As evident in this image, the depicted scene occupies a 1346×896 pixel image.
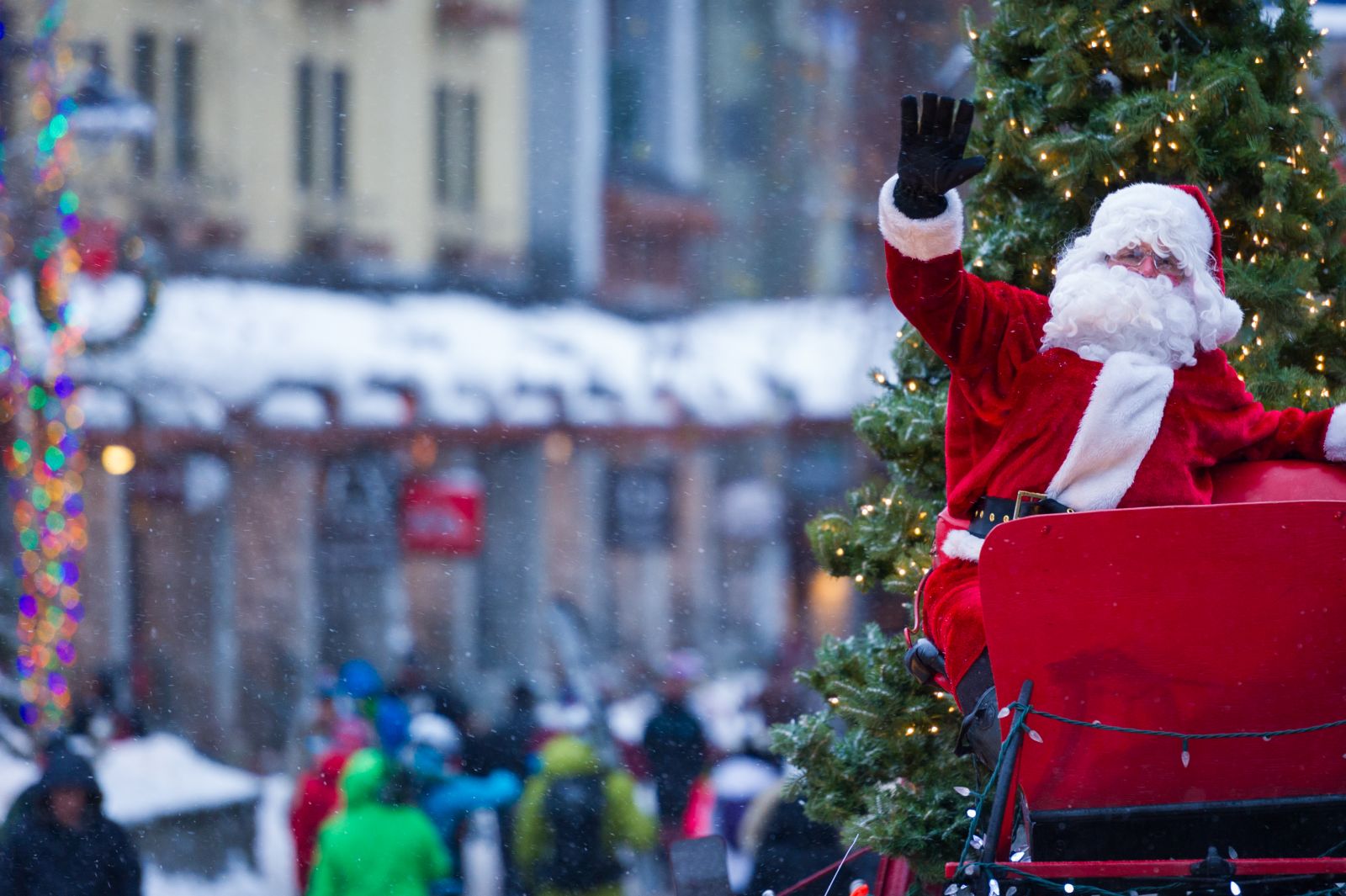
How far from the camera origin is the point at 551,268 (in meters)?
17.0

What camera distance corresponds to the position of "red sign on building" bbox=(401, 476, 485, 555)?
15.3 m

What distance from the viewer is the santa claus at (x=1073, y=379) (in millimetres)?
2787

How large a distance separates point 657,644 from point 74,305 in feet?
23.5

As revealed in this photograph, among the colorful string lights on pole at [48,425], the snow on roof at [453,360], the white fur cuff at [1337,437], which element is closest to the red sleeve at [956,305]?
the white fur cuff at [1337,437]

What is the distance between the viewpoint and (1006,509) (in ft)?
9.46

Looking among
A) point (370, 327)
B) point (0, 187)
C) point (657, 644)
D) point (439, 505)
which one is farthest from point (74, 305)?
point (657, 644)

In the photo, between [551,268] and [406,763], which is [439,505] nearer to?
[551,268]

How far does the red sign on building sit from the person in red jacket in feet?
26.2

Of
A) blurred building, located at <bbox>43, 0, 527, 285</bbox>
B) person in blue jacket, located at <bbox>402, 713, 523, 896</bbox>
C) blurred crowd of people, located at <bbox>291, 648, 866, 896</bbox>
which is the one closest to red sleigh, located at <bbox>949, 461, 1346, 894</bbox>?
blurred crowd of people, located at <bbox>291, 648, 866, 896</bbox>

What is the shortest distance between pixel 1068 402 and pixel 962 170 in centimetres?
54

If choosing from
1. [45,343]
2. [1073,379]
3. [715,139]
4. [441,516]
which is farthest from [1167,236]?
[715,139]

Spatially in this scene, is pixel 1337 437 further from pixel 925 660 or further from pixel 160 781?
pixel 160 781

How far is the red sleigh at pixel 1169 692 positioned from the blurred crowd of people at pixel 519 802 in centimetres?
202

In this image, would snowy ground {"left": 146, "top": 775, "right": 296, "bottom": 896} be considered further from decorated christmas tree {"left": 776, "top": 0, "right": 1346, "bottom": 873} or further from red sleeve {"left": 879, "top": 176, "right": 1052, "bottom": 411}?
red sleeve {"left": 879, "top": 176, "right": 1052, "bottom": 411}
